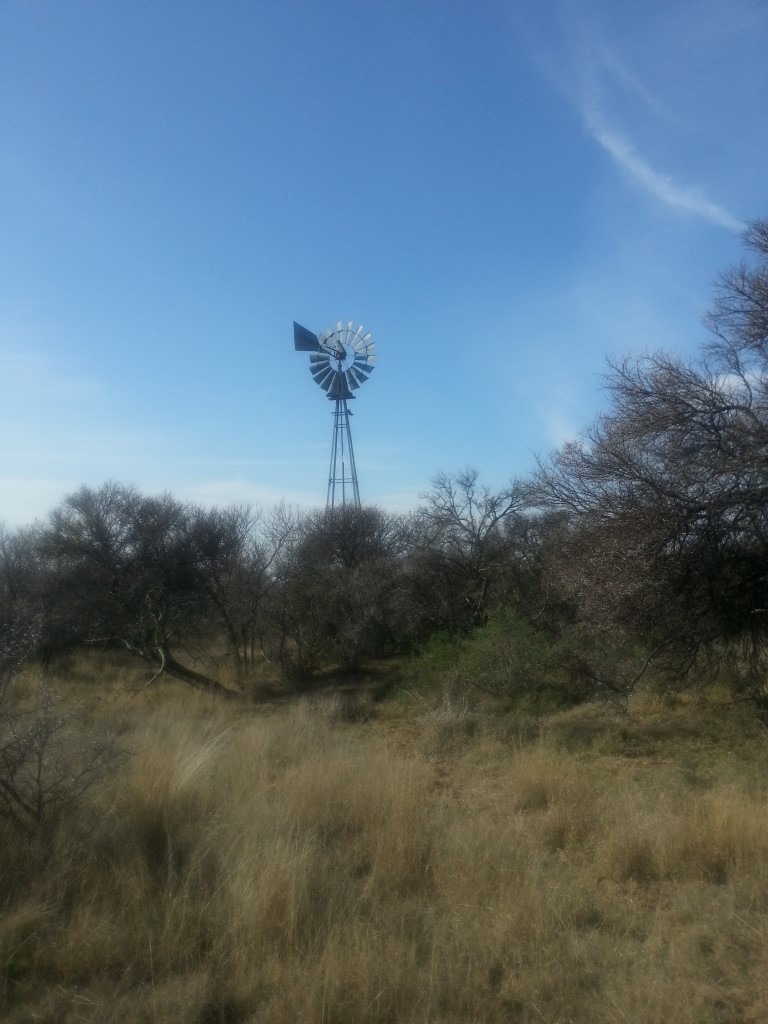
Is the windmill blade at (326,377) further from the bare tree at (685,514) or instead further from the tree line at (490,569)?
the bare tree at (685,514)

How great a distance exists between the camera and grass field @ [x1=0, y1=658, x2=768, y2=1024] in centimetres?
376

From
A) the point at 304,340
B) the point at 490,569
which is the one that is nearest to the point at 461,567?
the point at 490,569

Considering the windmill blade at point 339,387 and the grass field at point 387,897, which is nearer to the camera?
the grass field at point 387,897

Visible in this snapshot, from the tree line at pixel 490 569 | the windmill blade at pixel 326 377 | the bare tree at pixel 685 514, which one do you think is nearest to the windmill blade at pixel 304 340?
the windmill blade at pixel 326 377

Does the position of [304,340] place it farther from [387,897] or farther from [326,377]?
[387,897]

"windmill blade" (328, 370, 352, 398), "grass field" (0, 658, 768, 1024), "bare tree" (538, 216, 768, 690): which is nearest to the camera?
"grass field" (0, 658, 768, 1024)

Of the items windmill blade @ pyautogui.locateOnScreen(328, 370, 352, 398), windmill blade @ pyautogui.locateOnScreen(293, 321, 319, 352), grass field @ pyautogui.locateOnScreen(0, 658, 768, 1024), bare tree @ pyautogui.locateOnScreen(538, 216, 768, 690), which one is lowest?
grass field @ pyautogui.locateOnScreen(0, 658, 768, 1024)

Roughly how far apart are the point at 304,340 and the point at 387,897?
77.7 feet

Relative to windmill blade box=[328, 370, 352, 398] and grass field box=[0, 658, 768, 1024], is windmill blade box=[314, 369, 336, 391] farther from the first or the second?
grass field box=[0, 658, 768, 1024]

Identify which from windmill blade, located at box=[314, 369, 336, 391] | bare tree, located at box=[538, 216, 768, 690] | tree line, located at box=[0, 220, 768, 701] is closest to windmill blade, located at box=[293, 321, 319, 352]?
windmill blade, located at box=[314, 369, 336, 391]

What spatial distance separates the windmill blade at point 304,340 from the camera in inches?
1054

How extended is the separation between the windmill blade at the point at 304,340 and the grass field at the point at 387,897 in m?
20.2

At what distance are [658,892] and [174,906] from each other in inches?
124

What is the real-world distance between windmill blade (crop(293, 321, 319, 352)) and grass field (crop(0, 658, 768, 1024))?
2017cm
